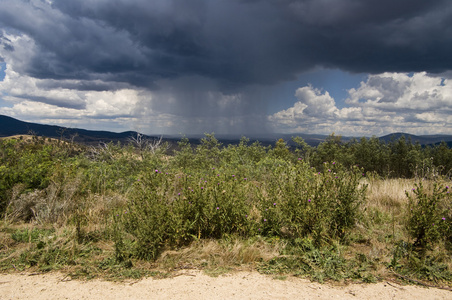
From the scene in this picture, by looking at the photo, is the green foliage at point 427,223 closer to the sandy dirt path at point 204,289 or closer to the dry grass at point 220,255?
the sandy dirt path at point 204,289

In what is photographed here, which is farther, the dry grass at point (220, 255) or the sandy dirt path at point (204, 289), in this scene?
the dry grass at point (220, 255)

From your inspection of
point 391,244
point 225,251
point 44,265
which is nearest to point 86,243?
point 44,265

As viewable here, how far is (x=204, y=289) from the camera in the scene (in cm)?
345

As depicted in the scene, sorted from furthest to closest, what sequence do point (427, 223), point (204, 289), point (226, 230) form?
point (226, 230)
point (427, 223)
point (204, 289)

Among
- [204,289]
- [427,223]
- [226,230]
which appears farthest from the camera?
[226,230]

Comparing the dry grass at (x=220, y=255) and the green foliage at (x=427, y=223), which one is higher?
the green foliage at (x=427, y=223)

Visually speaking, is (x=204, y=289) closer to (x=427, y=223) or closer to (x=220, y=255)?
(x=220, y=255)

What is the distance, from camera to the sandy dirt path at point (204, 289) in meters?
3.31

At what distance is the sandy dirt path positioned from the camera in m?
3.31

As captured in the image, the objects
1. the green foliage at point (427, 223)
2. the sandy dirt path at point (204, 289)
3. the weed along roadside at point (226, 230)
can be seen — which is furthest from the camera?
the green foliage at point (427, 223)

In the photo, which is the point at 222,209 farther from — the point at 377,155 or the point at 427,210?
the point at 377,155

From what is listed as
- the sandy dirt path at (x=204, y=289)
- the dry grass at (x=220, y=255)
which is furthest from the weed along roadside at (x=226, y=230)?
the sandy dirt path at (x=204, y=289)

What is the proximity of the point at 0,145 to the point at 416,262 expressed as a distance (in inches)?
385

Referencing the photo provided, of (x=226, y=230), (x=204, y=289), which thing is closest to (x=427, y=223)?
(x=226, y=230)
